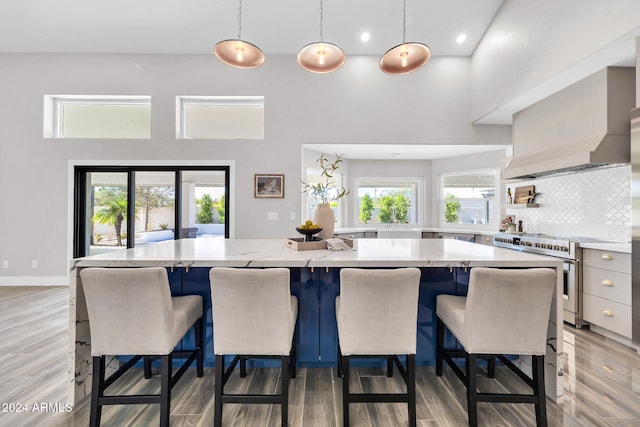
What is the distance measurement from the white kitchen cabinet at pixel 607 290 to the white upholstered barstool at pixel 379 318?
2.35 metres

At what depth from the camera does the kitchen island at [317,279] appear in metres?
1.55

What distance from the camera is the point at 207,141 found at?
414 cm

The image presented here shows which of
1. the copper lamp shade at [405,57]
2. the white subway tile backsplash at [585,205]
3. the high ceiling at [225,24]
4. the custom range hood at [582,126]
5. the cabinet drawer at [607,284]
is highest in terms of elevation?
the high ceiling at [225,24]

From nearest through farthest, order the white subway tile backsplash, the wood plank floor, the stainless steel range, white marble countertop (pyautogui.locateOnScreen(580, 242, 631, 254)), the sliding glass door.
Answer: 1. the wood plank floor
2. white marble countertop (pyautogui.locateOnScreen(580, 242, 631, 254))
3. the stainless steel range
4. the white subway tile backsplash
5. the sliding glass door

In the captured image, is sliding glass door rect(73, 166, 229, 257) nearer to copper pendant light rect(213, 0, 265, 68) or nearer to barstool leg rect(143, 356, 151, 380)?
copper pendant light rect(213, 0, 265, 68)

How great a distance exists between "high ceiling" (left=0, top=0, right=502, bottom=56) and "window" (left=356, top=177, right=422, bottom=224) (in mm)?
2332

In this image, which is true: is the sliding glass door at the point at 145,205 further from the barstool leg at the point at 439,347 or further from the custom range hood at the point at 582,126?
the custom range hood at the point at 582,126

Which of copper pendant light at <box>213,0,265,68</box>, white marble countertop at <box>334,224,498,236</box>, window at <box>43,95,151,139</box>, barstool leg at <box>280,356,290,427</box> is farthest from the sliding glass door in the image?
barstool leg at <box>280,356,290,427</box>

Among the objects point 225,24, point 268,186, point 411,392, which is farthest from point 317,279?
point 225,24

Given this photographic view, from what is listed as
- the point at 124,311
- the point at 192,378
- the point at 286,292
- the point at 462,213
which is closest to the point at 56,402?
the point at 192,378

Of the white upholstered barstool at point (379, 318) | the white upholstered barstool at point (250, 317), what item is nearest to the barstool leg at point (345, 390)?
the white upholstered barstool at point (379, 318)

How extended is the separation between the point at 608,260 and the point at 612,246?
15 centimetres

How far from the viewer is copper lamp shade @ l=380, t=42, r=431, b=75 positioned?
2045mm

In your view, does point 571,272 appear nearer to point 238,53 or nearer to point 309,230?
point 309,230
